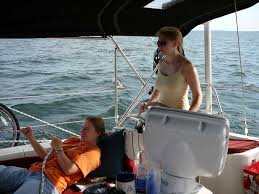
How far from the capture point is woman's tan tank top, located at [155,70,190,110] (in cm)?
224

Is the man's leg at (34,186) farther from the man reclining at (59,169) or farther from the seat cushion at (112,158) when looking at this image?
the seat cushion at (112,158)

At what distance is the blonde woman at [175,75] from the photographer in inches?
85.8

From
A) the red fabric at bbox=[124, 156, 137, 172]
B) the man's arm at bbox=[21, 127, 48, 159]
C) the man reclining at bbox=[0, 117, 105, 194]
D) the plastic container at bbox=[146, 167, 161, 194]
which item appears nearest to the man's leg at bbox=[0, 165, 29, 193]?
the man reclining at bbox=[0, 117, 105, 194]

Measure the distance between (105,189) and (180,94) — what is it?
0.72 meters

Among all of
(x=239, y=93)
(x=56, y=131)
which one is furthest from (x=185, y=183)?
(x=239, y=93)

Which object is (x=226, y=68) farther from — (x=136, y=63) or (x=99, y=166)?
(x=99, y=166)

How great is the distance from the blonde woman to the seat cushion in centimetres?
35

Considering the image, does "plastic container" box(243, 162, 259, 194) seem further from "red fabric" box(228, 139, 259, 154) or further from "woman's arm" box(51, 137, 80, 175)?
"woman's arm" box(51, 137, 80, 175)

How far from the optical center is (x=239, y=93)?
26.4 feet

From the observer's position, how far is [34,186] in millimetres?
1970

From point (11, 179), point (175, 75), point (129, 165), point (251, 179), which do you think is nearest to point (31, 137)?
point (11, 179)

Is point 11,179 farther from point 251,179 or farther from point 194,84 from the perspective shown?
point 251,179

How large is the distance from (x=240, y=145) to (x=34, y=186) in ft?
4.66

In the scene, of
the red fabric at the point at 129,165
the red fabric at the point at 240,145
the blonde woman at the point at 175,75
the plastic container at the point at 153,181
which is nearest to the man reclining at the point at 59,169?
the red fabric at the point at 129,165
